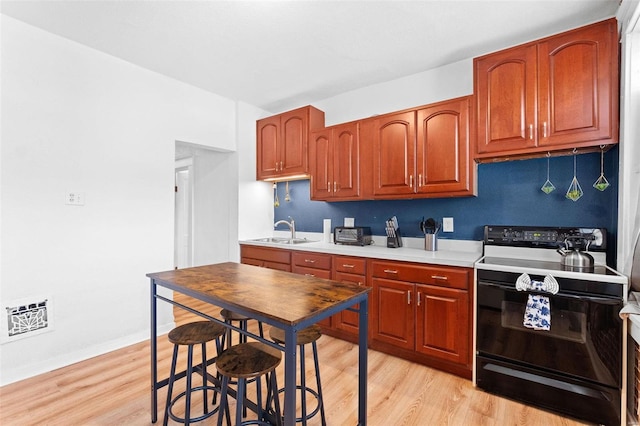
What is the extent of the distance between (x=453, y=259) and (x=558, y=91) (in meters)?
1.36

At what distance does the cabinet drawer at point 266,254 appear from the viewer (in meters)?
3.29

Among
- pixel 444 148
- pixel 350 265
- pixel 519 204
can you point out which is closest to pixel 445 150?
pixel 444 148

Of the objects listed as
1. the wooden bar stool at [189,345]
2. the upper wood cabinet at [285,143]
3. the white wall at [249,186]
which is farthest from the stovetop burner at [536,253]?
the white wall at [249,186]

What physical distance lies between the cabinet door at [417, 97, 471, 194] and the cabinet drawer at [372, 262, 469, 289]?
0.69m

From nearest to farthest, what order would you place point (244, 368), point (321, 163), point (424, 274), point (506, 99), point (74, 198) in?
point (244, 368), point (506, 99), point (424, 274), point (74, 198), point (321, 163)

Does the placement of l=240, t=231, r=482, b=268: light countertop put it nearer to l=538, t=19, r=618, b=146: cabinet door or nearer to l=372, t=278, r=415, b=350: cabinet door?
l=372, t=278, r=415, b=350: cabinet door

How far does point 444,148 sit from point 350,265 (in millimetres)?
1324

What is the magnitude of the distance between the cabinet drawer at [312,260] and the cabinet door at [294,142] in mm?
983

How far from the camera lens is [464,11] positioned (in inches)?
81.4

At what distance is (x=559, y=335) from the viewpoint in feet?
6.10

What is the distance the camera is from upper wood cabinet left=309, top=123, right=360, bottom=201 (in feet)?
10.2

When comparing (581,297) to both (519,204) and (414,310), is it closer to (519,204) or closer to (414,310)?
(519,204)

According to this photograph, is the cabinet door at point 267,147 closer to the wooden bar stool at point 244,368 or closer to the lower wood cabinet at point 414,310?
the lower wood cabinet at point 414,310

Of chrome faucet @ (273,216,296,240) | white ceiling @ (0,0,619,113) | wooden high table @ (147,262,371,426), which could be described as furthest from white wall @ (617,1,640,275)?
chrome faucet @ (273,216,296,240)
